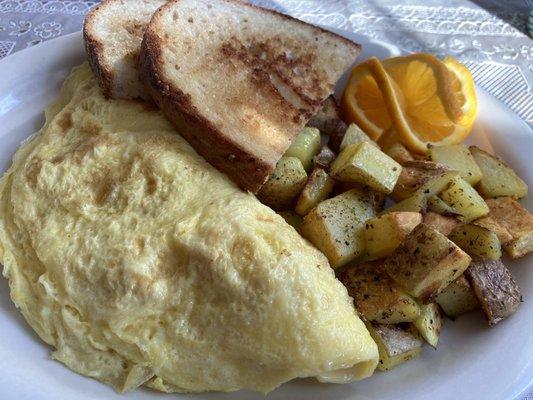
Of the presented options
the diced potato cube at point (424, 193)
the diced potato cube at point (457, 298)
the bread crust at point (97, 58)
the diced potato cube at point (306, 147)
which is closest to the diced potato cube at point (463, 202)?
the diced potato cube at point (424, 193)

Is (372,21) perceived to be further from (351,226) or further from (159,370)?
(159,370)

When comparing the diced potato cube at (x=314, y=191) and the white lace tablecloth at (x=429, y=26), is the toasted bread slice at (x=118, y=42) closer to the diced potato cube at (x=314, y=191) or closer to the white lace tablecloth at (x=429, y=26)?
the diced potato cube at (x=314, y=191)

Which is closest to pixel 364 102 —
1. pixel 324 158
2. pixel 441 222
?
pixel 324 158

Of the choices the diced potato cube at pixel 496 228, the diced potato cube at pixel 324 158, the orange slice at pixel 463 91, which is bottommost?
the diced potato cube at pixel 324 158

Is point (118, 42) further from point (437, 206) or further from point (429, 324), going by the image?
point (429, 324)

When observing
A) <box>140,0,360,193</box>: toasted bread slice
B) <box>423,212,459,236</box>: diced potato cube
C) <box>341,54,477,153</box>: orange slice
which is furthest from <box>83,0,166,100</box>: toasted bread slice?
<box>423,212,459,236</box>: diced potato cube
